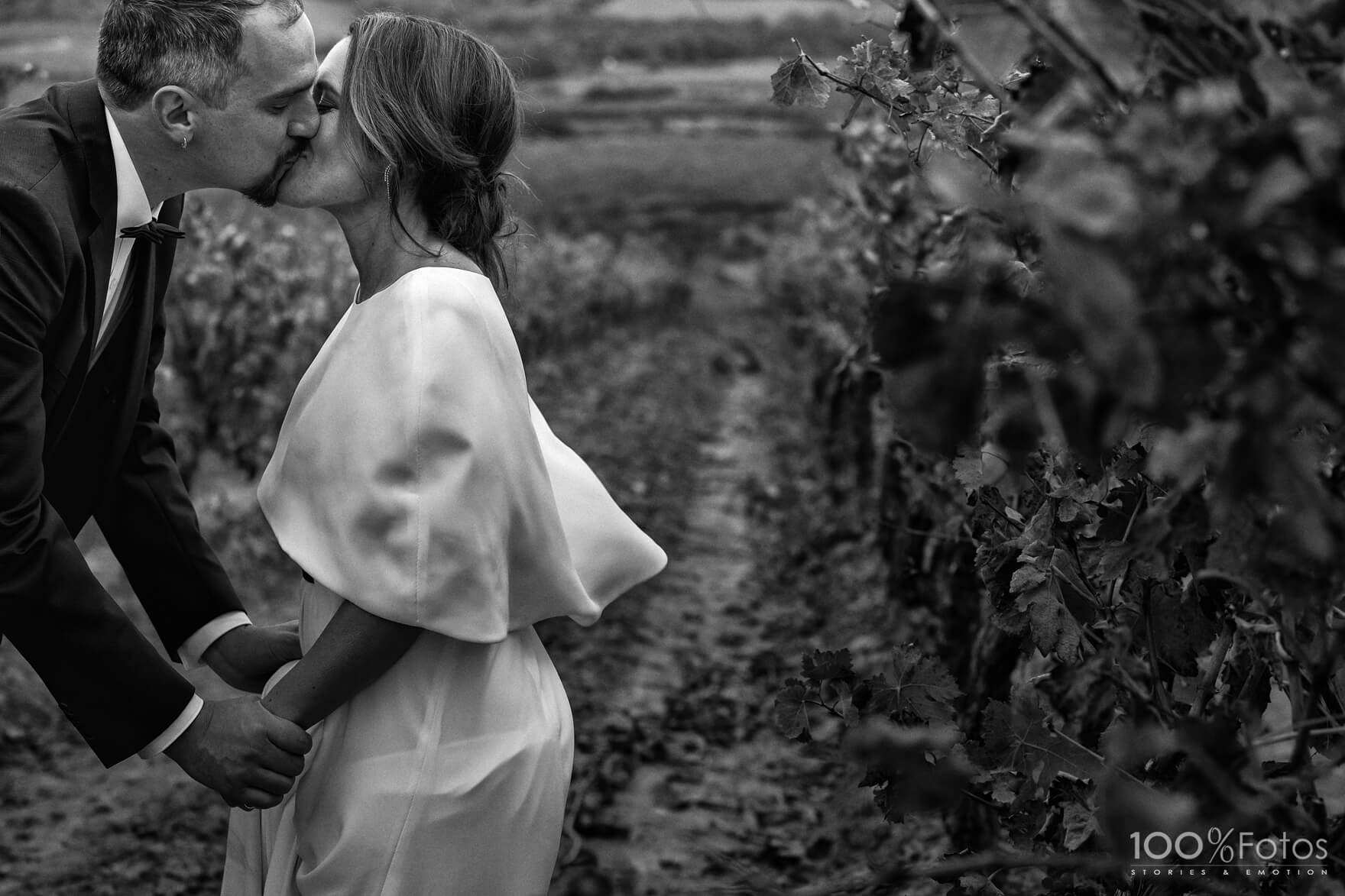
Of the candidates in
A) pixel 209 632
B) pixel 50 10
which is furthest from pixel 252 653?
pixel 50 10

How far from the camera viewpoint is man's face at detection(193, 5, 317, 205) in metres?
1.93

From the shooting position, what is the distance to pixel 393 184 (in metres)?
1.82

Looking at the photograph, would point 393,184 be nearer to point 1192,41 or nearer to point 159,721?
point 159,721

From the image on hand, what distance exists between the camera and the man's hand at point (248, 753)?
1.79m

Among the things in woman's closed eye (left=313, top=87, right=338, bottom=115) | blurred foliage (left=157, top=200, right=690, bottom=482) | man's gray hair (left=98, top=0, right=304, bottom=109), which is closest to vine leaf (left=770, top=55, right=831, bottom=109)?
woman's closed eye (left=313, top=87, right=338, bottom=115)

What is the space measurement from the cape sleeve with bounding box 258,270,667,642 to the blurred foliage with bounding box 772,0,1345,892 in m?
0.64

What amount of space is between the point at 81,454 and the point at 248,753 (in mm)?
657

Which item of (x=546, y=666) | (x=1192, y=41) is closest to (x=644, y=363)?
(x=546, y=666)

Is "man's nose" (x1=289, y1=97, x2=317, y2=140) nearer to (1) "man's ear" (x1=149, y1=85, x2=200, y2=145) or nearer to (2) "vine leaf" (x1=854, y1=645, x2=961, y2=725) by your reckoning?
(1) "man's ear" (x1=149, y1=85, x2=200, y2=145)

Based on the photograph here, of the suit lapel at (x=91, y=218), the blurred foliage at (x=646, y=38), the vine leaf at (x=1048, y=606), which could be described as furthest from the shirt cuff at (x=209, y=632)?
the blurred foliage at (x=646, y=38)

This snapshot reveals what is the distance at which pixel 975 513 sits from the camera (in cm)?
214

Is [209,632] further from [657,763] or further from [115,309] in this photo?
Result: [657,763]

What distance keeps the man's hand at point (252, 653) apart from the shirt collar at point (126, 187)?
28.1 inches

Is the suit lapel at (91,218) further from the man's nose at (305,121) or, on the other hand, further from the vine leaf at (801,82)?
the vine leaf at (801,82)
